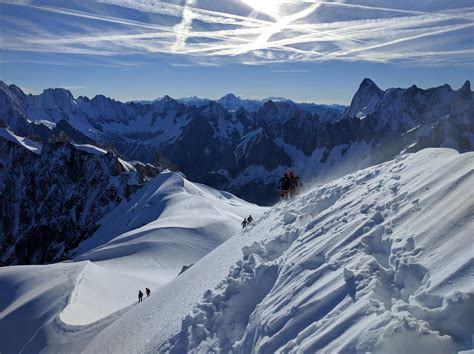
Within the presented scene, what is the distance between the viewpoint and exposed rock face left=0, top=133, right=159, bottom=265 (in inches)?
4432

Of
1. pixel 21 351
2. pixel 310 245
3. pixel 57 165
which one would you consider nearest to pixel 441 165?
pixel 310 245

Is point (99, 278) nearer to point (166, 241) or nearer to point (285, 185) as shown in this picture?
point (166, 241)

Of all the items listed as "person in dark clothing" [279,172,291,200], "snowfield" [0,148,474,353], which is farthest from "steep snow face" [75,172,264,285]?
"snowfield" [0,148,474,353]

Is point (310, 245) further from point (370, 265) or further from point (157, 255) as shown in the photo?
point (157, 255)

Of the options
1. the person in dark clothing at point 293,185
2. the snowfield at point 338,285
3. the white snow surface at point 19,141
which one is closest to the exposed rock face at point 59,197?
the white snow surface at point 19,141

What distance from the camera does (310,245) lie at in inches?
481

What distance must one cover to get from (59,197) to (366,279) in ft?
439

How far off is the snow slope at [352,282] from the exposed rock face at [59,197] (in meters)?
99.0

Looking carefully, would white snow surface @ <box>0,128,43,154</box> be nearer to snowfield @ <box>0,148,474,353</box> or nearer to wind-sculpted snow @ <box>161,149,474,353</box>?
snowfield @ <box>0,148,474,353</box>

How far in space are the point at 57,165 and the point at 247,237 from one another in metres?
127

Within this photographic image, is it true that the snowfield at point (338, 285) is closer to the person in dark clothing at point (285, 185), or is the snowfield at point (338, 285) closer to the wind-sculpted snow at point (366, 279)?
the wind-sculpted snow at point (366, 279)

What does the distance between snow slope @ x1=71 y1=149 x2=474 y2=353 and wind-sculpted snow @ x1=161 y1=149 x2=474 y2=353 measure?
3 cm

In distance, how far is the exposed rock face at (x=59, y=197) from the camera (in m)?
113

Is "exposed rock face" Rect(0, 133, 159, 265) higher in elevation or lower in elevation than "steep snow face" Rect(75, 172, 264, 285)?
lower
